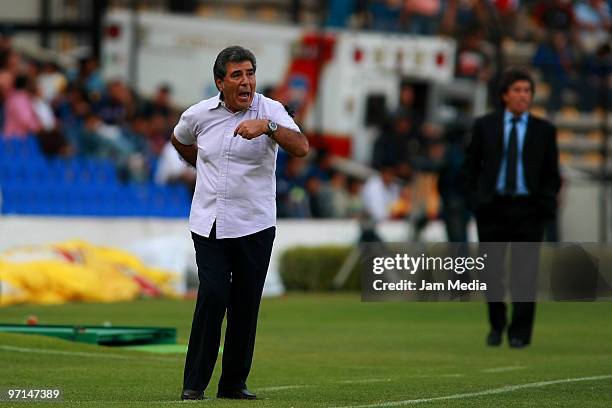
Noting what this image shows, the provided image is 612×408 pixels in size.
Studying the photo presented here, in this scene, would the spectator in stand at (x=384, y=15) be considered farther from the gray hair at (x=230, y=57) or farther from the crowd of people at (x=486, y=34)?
the gray hair at (x=230, y=57)

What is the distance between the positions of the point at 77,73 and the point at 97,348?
52.3 feet

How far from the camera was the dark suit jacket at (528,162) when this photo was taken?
14359 millimetres

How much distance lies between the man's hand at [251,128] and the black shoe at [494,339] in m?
5.76

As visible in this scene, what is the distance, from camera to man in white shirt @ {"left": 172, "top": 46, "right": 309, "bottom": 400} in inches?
381

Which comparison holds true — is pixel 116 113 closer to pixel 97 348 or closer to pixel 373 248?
pixel 97 348

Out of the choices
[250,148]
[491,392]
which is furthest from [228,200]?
[491,392]

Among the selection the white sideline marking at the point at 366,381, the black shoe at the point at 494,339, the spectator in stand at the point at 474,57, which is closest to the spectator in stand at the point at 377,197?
the spectator in stand at the point at 474,57

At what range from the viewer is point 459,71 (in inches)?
1341

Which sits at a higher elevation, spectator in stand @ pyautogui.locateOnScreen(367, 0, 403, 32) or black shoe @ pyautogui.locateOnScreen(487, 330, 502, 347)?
spectator in stand @ pyautogui.locateOnScreen(367, 0, 403, 32)

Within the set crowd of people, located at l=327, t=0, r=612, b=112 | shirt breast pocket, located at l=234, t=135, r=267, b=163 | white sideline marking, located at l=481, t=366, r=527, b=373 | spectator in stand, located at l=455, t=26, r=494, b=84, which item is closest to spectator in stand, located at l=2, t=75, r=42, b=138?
crowd of people, located at l=327, t=0, r=612, b=112
